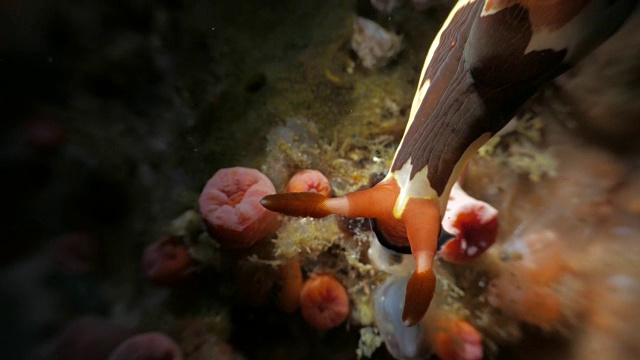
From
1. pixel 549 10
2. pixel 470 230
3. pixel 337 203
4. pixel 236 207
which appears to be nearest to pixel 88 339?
pixel 236 207

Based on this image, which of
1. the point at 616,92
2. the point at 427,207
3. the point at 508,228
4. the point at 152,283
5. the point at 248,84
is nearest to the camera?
the point at 427,207

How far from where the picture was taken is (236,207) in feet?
5.93

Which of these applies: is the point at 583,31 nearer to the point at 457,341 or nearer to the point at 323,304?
the point at 457,341

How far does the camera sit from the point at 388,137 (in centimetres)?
231

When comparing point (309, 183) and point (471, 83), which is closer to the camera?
point (471, 83)

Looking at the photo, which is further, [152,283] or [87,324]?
[152,283]

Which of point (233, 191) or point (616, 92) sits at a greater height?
point (616, 92)

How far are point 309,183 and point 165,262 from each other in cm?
89

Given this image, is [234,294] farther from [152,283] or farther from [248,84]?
[248,84]

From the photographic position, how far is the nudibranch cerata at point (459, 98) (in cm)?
128

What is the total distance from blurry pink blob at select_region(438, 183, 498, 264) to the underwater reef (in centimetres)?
1

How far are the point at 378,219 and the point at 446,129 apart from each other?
550 millimetres

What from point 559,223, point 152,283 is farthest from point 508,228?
point 152,283

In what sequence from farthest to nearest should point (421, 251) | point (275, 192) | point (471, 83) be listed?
point (275, 192) → point (471, 83) → point (421, 251)
